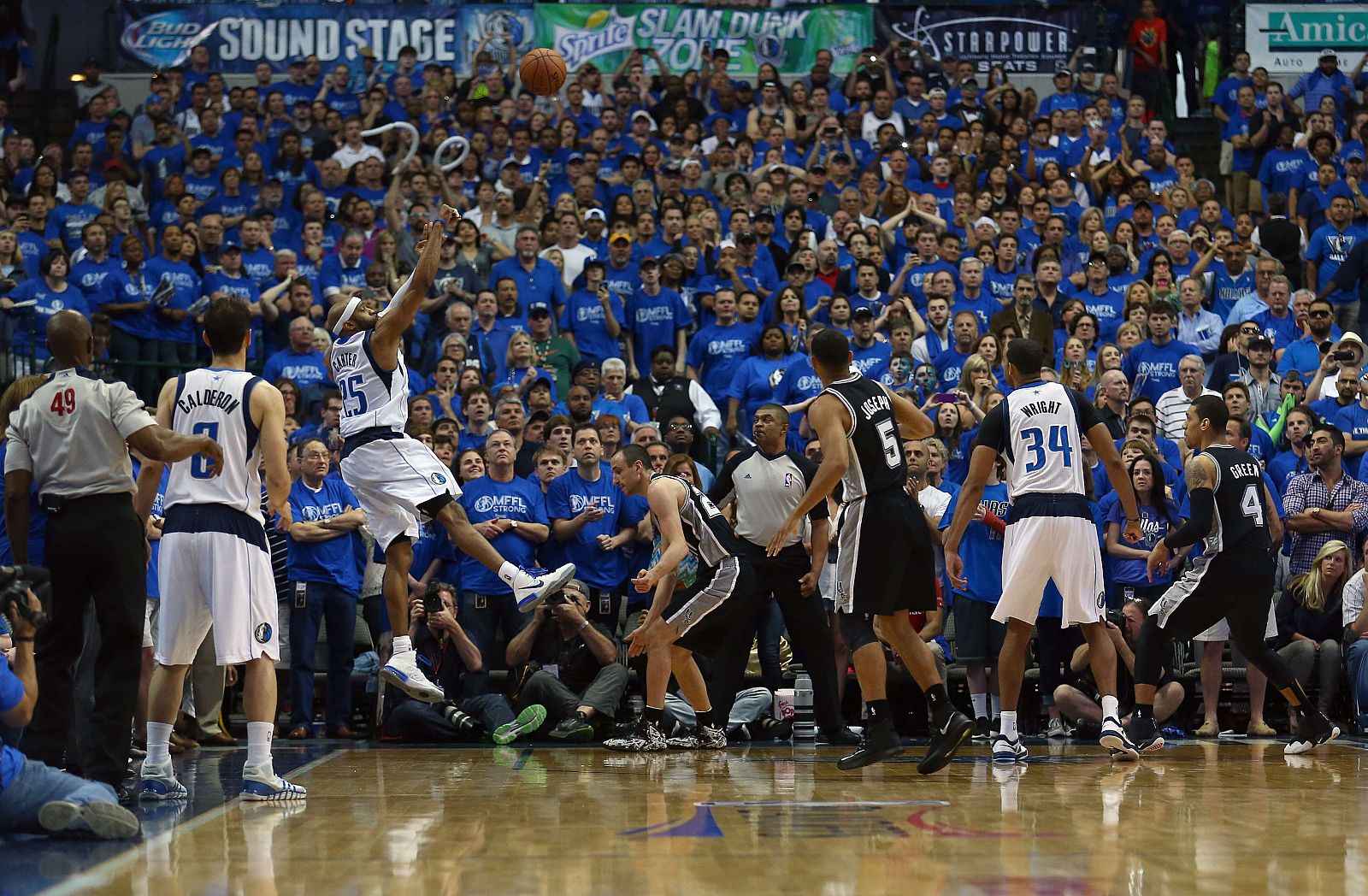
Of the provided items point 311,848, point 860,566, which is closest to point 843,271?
point 860,566

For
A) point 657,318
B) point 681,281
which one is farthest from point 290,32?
point 657,318

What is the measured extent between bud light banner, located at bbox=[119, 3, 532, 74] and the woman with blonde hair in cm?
1426

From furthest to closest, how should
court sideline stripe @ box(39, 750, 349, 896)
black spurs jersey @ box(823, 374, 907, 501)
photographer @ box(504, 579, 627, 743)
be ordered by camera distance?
photographer @ box(504, 579, 627, 743), black spurs jersey @ box(823, 374, 907, 501), court sideline stripe @ box(39, 750, 349, 896)

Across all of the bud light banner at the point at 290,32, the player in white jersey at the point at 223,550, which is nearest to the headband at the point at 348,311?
the player in white jersey at the point at 223,550

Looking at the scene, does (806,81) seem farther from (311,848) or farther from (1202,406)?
(311,848)

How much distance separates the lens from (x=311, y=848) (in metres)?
5.73

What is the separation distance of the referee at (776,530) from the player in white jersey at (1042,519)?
5.86 feet

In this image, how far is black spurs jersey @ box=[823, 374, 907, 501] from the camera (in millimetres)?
8445

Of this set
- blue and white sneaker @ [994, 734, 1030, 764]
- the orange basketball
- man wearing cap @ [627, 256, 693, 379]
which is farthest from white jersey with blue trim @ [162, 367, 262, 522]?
man wearing cap @ [627, 256, 693, 379]

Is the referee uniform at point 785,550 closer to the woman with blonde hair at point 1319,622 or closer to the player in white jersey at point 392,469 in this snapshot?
the player in white jersey at point 392,469

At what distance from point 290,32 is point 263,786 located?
1687 cm

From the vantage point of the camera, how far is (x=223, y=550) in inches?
283

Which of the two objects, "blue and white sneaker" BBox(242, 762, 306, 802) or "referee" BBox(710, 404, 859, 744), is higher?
"referee" BBox(710, 404, 859, 744)

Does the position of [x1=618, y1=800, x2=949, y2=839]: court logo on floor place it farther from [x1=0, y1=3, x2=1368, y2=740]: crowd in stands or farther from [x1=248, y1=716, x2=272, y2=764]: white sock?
[x1=0, y1=3, x2=1368, y2=740]: crowd in stands
